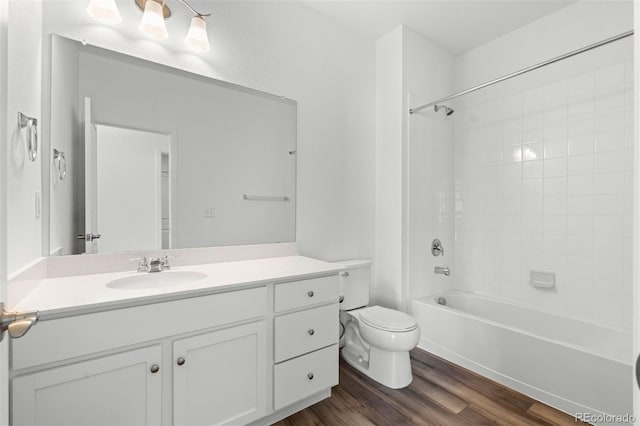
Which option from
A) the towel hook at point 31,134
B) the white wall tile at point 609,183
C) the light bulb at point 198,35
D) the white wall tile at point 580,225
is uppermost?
the light bulb at point 198,35

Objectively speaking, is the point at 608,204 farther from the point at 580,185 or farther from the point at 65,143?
the point at 65,143

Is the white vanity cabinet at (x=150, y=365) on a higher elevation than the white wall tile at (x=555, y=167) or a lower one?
lower

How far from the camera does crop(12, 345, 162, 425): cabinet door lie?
0.97 metres

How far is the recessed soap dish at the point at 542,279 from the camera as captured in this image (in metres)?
2.29

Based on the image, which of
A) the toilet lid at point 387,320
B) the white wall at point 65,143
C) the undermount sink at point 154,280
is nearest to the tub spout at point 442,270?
the toilet lid at point 387,320

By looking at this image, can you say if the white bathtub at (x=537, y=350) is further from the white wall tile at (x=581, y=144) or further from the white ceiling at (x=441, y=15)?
the white ceiling at (x=441, y=15)

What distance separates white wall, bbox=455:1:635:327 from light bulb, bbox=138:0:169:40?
2492 mm

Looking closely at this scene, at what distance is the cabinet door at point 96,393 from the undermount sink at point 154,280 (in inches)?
15.3

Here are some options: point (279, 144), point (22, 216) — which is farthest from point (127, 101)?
point (279, 144)

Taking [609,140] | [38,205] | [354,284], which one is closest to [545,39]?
[609,140]

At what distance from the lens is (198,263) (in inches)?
69.8

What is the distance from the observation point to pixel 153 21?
1543mm

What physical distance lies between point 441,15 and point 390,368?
2.60 meters

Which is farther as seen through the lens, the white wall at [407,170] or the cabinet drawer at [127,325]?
the white wall at [407,170]
